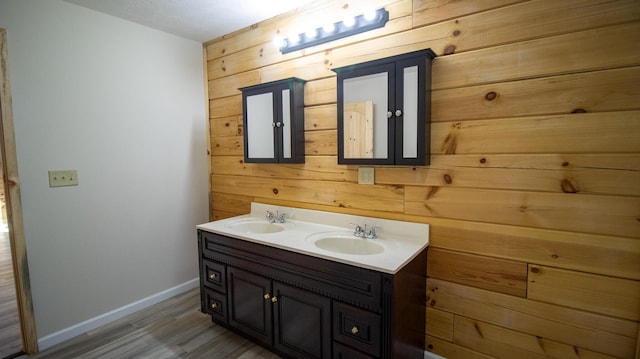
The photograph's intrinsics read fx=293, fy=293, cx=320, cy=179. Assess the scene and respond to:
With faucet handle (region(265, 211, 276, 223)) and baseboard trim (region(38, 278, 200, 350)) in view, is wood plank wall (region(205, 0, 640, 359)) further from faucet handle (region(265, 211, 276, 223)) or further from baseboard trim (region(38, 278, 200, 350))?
baseboard trim (region(38, 278, 200, 350))

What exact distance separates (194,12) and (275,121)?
1007 mm

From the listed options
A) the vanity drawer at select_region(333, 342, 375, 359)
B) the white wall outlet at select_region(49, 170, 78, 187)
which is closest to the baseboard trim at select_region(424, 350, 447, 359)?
the vanity drawer at select_region(333, 342, 375, 359)

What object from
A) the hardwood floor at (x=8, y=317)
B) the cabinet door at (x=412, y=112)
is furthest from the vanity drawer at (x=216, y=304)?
the cabinet door at (x=412, y=112)

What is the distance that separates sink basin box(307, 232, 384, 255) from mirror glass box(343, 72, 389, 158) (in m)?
0.51

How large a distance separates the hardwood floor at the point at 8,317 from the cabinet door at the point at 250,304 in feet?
4.58

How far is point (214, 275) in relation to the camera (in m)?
2.10

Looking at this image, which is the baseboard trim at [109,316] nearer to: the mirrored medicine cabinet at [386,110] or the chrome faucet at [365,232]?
the chrome faucet at [365,232]

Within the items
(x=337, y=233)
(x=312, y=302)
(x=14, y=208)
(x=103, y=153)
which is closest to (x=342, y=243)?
(x=337, y=233)

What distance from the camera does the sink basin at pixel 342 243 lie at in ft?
5.85

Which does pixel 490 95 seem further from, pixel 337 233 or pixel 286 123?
pixel 286 123

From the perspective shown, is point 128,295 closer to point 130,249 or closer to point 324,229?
point 130,249

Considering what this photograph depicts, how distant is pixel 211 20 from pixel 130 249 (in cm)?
195

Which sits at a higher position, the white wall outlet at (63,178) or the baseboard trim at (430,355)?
the white wall outlet at (63,178)

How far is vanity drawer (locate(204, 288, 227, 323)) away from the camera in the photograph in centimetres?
207
